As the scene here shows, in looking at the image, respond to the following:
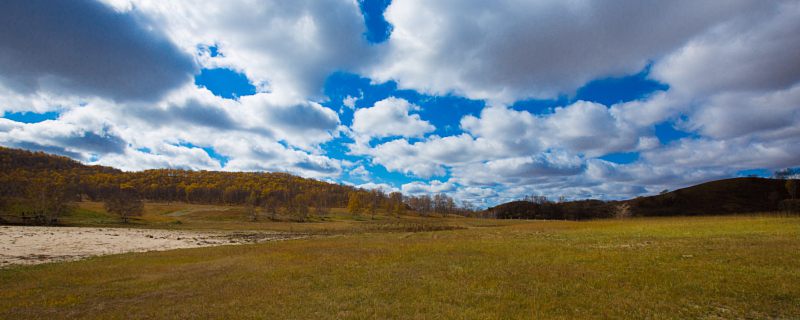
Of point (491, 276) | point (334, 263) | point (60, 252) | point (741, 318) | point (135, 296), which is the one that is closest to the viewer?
point (741, 318)

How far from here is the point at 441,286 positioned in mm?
15922

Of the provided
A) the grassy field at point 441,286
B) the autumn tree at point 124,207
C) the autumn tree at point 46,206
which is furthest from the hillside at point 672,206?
the autumn tree at point 46,206

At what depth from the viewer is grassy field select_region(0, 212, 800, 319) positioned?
12.3 meters

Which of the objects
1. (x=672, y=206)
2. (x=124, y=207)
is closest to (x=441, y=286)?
(x=124, y=207)

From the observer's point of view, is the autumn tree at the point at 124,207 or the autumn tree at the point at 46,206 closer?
the autumn tree at the point at 46,206

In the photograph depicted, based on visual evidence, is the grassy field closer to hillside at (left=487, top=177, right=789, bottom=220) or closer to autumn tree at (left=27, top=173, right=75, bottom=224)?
autumn tree at (left=27, top=173, right=75, bottom=224)

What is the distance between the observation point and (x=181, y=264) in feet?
79.7

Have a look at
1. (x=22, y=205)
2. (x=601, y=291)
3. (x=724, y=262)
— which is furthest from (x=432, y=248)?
(x=22, y=205)

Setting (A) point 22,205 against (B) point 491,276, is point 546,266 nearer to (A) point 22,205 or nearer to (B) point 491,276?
(B) point 491,276

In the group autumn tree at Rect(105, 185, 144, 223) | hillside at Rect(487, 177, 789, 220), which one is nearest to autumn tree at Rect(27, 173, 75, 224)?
autumn tree at Rect(105, 185, 144, 223)

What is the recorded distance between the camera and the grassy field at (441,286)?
12.3 metres

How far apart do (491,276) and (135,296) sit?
16248 mm

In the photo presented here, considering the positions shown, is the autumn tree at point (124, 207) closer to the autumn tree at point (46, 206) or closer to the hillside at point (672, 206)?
the autumn tree at point (46, 206)

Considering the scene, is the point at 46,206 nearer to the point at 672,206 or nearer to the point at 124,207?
the point at 124,207
